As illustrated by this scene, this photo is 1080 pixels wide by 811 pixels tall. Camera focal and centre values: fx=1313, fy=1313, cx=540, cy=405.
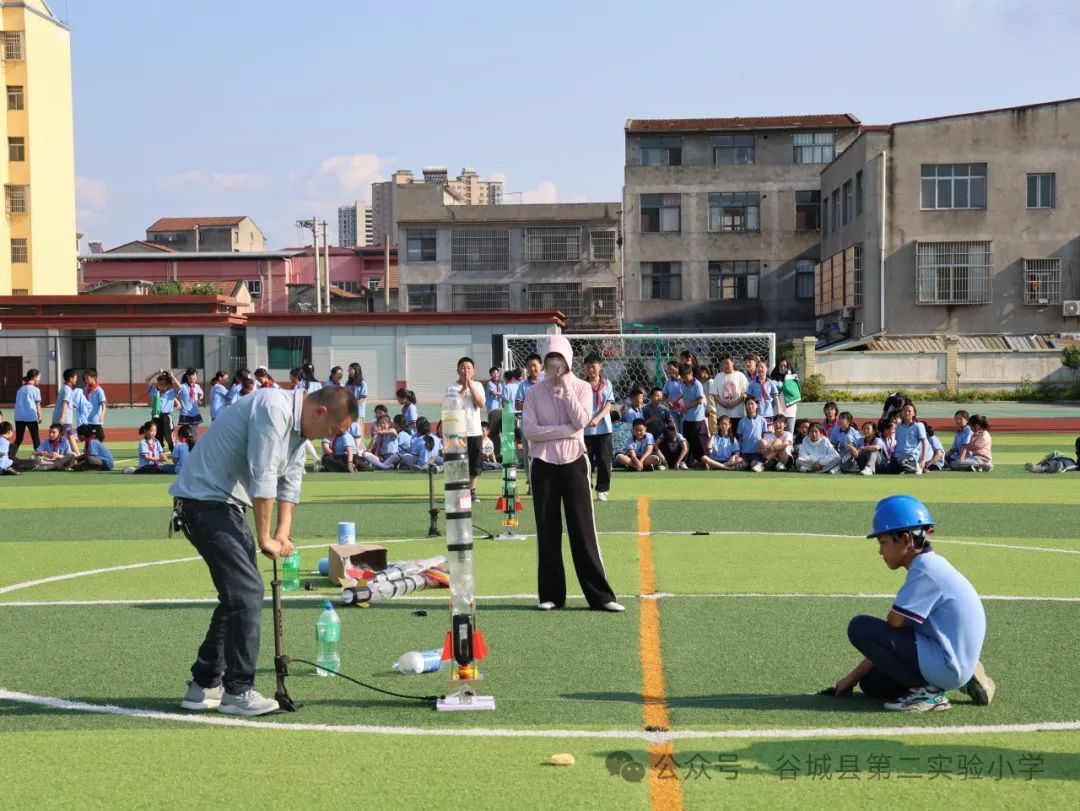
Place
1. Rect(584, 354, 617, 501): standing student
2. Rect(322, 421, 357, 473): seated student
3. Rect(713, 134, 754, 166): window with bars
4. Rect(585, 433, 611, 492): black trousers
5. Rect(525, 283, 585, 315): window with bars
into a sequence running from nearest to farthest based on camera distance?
Rect(584, 354, 617, 501): standing student < Rect(585, 433, 611, 492): black trousers < Rect(322, 421, 357, 473): seated student < Rect(713, 134, 754, 166): window with bars < Rect(525, 283, 585, 315): window with bars

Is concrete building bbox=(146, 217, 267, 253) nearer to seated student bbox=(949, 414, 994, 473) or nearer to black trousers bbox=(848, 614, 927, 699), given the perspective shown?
seated student bbox=(949, 414, 994, 473)

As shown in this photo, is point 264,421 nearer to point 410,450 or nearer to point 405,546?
point 405,546

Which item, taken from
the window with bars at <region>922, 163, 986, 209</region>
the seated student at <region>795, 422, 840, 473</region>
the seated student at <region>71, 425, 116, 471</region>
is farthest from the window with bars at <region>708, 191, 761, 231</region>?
the seated student at <region>71, 425, 116, 471</region>

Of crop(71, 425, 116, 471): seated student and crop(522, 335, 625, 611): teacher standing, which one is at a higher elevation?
crop(522, 335, 625, 611): teacher standing

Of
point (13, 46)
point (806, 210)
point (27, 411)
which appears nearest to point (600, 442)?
point (27, 411)

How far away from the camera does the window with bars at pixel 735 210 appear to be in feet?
226

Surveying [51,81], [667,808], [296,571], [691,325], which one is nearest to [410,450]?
[296,571]

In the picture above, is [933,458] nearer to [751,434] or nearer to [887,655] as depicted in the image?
[751,434]

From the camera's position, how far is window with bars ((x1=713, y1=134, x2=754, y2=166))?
69.1 metres

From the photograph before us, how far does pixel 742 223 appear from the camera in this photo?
2721 inches

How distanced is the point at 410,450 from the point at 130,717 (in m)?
17.5

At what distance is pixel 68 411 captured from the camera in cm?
2561

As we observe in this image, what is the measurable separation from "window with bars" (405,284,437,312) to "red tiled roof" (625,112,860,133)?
1442cm

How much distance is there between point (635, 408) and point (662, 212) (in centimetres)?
4649
